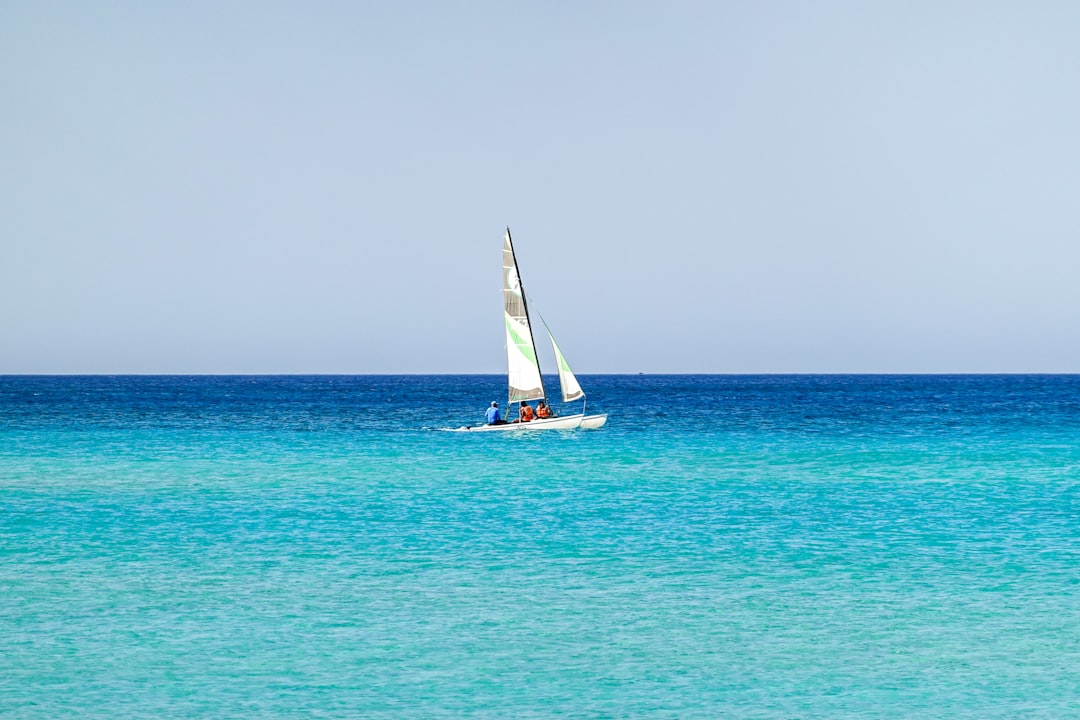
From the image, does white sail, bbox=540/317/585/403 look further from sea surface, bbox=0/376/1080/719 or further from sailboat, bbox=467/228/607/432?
sea surface, bbox=0/376/1080/719

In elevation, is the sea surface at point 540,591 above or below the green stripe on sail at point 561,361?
below

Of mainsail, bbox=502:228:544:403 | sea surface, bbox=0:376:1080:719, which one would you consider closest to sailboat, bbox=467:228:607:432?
mainsail, bbox=502:228:544:403

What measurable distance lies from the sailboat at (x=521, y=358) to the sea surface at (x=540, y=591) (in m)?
14.8

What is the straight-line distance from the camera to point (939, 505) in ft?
97.1

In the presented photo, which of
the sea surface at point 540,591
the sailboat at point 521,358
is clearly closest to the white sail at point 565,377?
the sailboat at point 521,358

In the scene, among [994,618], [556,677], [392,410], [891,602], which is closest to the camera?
[556,677]

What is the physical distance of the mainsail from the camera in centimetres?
5412

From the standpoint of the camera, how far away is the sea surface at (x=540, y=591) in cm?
1305

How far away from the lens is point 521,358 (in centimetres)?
5525

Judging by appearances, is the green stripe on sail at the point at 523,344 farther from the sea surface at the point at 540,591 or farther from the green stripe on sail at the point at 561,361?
the sea surface at the point at 540,591

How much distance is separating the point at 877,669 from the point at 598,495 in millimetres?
18142

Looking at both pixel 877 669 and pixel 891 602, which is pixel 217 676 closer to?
pixel 877 669

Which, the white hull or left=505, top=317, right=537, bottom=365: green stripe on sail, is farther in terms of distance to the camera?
the white hull

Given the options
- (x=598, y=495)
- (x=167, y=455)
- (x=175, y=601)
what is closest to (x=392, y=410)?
(x=167, y=455)
